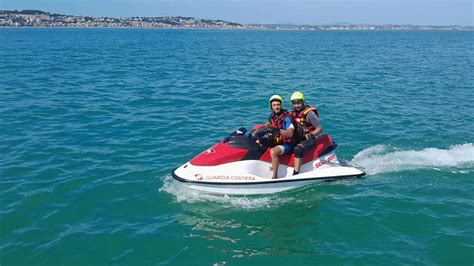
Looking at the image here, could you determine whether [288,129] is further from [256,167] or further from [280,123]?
[256,167]

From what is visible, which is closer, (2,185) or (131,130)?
(2,185)

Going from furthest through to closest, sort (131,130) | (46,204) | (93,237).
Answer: (131,130) < (46,204) < (93,237)

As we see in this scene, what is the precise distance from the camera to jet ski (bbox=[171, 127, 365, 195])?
9.13 metres

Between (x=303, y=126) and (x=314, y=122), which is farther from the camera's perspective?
(x=303, y=126)

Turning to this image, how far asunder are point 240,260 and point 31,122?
11431 millimetres

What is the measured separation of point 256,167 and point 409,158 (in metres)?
4.87

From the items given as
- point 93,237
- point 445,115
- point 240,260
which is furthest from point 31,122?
point 445,115

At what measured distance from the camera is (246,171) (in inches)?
365

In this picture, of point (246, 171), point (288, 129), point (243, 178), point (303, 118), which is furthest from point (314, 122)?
point (243, 178)

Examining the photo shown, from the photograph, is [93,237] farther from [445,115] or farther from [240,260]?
[445,115]

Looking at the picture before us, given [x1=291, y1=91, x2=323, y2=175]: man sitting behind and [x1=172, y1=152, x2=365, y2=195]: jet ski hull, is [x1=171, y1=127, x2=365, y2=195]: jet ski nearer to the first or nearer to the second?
[x1=172, y1=152, x2=365, y2=195]: jet ski hull

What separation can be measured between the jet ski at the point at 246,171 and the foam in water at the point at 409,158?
147 cm

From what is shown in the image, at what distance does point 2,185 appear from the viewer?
32.7ft

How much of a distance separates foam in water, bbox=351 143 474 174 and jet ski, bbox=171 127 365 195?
57.8 inches
